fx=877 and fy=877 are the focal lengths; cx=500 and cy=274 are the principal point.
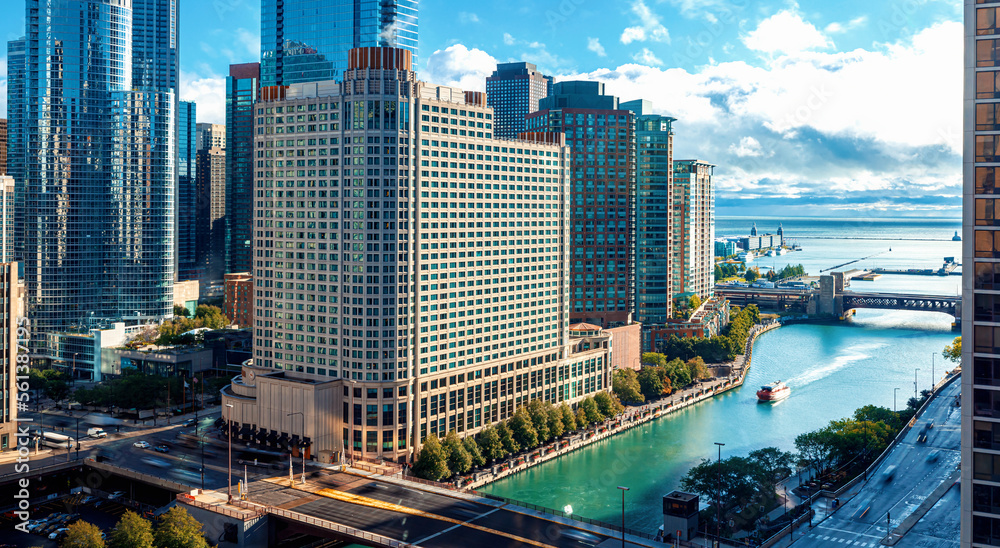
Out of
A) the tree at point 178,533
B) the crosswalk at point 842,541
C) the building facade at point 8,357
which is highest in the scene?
the building facade at point 8,357

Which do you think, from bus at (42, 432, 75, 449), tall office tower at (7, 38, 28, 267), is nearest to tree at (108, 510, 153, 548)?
bus at (42, 432, 75, 449)

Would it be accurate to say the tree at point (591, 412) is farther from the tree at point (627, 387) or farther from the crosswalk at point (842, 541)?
the crosswalk at point (842, 541)

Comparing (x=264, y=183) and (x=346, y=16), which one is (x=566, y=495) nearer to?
(x=264, y=183)

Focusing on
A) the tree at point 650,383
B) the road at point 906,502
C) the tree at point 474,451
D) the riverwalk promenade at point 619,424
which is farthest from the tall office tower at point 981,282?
the tree at point 650,383

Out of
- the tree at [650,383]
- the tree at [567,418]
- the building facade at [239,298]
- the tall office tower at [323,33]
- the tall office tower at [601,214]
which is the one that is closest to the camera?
the tree at [567,418]

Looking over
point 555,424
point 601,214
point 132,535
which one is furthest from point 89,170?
point 132,535

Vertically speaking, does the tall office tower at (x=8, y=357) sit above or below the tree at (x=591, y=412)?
above
